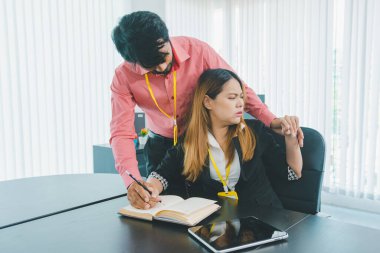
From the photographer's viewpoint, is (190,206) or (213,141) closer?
(190,206)

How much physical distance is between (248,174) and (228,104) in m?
0.32

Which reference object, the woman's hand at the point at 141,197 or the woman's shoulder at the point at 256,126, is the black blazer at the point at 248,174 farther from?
the woman's hand at the point at 141,197

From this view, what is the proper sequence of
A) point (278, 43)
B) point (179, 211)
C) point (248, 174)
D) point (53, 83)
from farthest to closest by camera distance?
point (278, 43), point (53, 83), point (248, 174), point (179, 211)

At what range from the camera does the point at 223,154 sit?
1553 mm

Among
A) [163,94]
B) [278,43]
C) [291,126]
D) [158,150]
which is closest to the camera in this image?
[291,126]

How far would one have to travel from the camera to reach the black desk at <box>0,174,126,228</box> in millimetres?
1312

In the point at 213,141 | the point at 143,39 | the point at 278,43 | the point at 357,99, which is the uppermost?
the point at 278,43

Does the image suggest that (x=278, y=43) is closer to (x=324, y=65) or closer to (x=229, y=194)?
(x=324, y=65)

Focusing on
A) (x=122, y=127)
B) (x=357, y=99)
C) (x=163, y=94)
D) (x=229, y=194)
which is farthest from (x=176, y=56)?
(x=357, y=99)

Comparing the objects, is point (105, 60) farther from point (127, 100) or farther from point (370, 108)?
point (370, 108)

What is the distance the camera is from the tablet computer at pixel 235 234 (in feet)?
2.91

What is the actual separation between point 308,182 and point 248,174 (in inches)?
9.7

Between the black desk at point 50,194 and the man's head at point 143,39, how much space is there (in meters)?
0.61

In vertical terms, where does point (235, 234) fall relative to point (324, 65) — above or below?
below
